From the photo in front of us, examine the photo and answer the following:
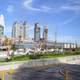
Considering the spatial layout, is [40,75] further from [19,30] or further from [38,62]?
[19,30]


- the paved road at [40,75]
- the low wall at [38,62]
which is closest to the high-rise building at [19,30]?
the low wall at [38,62]

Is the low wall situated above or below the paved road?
above

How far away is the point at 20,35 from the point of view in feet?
442

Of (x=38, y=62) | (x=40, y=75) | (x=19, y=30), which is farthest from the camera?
(x=19, y=30)

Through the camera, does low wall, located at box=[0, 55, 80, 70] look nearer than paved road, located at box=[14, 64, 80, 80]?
No

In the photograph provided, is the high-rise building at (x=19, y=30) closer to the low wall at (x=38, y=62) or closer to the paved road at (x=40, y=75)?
the low wall at (x=38, y=62)

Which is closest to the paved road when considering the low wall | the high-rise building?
the low wall

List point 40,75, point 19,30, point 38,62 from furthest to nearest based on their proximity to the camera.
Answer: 1. point 19,30
2. point 38,62
3. point 40,75

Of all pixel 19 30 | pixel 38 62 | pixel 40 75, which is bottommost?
pixel 40 75

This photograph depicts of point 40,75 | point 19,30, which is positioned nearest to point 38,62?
point 40,75

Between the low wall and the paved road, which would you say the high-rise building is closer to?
the low wall

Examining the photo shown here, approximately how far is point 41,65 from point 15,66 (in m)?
4.65

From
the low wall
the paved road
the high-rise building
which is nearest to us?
the paved road

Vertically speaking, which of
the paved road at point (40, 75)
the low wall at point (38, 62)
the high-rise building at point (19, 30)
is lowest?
the paved road at point (40, 75)
